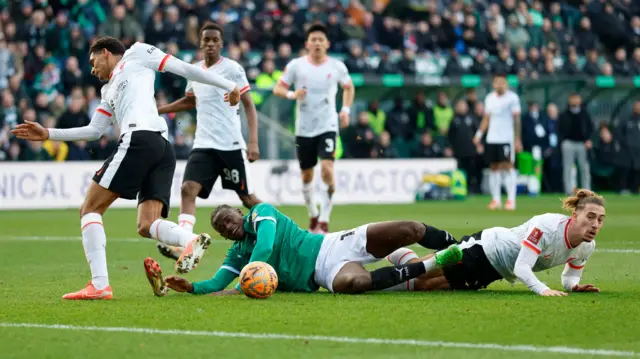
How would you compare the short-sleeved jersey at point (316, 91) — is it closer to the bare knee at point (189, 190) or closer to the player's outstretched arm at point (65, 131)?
the bare knee at point (189, 190)

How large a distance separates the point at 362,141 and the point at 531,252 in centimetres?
1795

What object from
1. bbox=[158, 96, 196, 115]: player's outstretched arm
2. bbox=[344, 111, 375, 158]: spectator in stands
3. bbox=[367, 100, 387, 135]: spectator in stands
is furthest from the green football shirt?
bbox=[367, 100, 387, 135]: spectator in stands

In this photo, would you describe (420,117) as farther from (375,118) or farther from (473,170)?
(473,170)

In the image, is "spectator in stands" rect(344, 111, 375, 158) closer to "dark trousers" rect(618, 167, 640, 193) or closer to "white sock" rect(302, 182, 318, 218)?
"dark trousers" rect(618, 167, 640, 193)

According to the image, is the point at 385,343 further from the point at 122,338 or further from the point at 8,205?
the point at 8,205

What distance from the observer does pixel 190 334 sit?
6559mm

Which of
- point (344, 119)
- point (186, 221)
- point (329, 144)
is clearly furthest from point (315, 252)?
point (329, 144)

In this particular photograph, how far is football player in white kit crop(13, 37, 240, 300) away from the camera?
8453 millimetres

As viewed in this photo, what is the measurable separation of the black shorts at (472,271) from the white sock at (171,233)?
6.47 ft

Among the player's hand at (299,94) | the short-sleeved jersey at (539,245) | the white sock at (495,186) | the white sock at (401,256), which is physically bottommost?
the white sock at (495,186)

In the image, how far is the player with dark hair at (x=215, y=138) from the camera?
12164mm

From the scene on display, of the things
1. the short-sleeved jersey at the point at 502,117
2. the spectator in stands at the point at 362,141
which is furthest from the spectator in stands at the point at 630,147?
the short-sleeved jersey at the point at 502,117

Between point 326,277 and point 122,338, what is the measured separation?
2.48 meters

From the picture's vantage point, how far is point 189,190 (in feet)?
39.3
